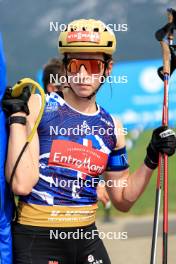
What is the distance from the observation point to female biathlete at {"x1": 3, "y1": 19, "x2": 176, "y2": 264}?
320cm

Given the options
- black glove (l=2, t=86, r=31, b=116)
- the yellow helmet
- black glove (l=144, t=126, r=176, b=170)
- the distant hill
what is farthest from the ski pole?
the distant hill

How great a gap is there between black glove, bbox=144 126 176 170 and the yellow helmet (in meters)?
0.51

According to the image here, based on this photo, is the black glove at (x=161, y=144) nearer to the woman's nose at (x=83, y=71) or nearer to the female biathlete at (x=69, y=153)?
the female biathlete at (x=69, y=153)

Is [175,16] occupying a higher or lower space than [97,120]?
higher

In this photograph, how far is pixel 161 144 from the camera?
11.3 feet

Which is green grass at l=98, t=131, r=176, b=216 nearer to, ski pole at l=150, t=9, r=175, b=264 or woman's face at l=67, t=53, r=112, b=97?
ski pole at l=150, t=9, r=175, b=264

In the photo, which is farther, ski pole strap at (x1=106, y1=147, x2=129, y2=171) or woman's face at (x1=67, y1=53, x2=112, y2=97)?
ski pole strap at (x1=106, y1=147, x2=129, y2=171)

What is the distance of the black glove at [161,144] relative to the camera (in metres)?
3.44

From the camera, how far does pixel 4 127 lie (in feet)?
10.1

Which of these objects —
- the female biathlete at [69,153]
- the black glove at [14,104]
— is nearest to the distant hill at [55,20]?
the female biathlete at [69,153]

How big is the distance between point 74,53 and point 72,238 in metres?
0.95

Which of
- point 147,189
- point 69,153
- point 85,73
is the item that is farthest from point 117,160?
point 147,189

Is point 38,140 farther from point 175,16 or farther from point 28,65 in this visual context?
point 28,65

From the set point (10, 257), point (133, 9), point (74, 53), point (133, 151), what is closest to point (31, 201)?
point (10, 257)
